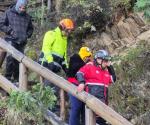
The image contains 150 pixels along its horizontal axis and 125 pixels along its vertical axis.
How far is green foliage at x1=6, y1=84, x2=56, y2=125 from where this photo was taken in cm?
766

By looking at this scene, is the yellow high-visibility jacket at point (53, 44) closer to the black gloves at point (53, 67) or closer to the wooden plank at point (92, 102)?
the black gloves at point (53, 67)

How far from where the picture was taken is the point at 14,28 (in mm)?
9414

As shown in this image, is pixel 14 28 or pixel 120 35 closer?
pixel 14 28

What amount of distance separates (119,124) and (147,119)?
10.2 feet

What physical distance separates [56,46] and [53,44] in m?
0.07

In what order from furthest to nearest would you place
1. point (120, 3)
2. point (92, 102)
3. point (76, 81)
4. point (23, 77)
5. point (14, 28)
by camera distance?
point (120, 3)
point (14, 28)
point (23, 77)
point (76, 81)
point (92, 102)

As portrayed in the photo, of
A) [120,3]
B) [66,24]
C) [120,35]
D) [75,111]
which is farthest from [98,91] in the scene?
[120,3]

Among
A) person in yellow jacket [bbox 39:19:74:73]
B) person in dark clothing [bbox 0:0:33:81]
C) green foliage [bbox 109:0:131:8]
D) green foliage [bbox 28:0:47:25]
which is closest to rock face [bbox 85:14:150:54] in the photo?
green foliage [bbox 109:0:131:8]

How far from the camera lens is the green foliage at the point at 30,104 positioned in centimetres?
766

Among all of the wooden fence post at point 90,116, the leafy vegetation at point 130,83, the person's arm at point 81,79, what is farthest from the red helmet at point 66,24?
the leafy vegetation at point 130,83

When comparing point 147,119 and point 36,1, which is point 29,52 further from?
point 147,119

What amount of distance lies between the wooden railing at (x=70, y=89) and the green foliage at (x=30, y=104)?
26 cm

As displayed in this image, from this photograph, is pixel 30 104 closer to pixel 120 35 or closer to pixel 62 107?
pixel 62 107

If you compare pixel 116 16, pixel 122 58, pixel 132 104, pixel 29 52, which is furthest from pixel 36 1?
pixel 132 104
